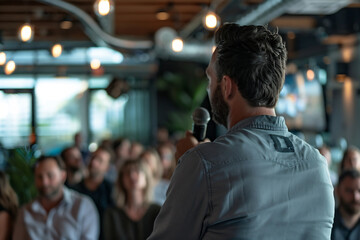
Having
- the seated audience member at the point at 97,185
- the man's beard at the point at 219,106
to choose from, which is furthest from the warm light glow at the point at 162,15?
the man's beard at the point at 219,106

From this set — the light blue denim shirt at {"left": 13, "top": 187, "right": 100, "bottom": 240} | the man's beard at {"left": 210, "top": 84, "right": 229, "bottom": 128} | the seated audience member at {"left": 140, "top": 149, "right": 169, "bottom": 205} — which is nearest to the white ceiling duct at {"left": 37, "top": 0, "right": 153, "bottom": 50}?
the seated audience member at {"left": 140, "top": 149, "right": 169, "bottom": 205}

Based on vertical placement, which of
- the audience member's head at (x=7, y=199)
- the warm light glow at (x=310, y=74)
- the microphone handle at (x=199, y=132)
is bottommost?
the audience member's head at (x=7, y=199)

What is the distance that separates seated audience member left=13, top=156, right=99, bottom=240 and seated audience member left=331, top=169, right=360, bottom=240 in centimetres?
165

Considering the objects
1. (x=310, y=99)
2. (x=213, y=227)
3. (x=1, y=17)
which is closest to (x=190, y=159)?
(x=213, y=227)

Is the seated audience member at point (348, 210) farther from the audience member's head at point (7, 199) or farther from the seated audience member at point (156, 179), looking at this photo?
the audience member's head at point (7, 199)

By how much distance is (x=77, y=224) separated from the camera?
3766 mm

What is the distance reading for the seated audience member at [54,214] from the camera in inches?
146

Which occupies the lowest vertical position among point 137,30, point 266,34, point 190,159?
point 190,159

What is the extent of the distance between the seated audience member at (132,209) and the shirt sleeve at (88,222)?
21 cm

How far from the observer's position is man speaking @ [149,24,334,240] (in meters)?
1.20

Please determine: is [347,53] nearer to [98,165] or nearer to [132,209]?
[98,165]

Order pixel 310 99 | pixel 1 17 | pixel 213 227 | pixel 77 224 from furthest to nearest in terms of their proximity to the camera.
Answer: pixel 310 99
pixel 1 17
pixel 77 224
pixel 213 227

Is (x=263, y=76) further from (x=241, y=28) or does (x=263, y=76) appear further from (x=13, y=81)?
(x=13, y=81)

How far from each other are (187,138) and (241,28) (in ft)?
1.09
